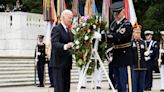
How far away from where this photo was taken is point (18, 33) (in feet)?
88.8

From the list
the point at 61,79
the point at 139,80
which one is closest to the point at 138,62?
the point at 139,80

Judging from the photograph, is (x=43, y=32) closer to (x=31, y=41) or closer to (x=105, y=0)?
(x=31, y=41)

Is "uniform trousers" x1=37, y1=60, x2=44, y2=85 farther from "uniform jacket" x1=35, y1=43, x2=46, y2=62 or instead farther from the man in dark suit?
the man in dark suit

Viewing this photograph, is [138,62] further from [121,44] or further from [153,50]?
[153,50]

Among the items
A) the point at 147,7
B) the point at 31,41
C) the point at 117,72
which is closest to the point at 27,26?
the point at 31,41

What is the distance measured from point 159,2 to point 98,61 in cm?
1876

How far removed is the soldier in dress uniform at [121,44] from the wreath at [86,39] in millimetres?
242

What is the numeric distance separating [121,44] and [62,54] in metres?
1.09

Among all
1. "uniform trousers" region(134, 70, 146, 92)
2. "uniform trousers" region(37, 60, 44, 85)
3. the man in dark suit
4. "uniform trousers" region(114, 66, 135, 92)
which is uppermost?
the man in dark suit

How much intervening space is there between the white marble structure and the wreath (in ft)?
57.8

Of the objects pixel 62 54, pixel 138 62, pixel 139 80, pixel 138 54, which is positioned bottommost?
pixel 139 80

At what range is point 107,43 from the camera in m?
9.23

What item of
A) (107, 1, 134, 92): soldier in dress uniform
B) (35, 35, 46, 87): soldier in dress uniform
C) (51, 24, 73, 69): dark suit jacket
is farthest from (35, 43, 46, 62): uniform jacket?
(51, 24, 73, 69): dark suit jacket

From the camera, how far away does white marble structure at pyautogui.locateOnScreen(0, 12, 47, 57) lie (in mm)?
26797
